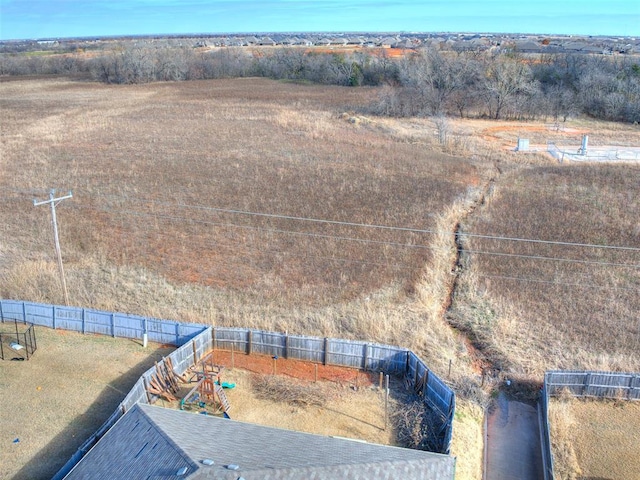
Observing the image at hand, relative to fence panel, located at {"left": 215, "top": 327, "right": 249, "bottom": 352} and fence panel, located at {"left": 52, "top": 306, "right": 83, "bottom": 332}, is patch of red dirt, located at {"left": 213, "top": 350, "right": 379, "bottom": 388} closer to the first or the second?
fence panel, located at {"left": 215, "top": 327, "right": 249, "bottom": 352}

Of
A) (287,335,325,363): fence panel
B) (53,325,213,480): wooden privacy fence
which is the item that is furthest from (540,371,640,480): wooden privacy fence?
(53,325,213,480): wooden privacy fence

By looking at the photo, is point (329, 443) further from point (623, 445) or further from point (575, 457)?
point (623, 445)

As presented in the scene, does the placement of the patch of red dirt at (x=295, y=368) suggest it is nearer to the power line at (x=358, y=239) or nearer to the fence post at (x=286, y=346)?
the fence post at (x=286, y=346)

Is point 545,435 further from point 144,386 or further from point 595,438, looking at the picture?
point 144,386

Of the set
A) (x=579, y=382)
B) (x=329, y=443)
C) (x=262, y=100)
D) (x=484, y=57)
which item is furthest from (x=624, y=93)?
(x=329, y=443)

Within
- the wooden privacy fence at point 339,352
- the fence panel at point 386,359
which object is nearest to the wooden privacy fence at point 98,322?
the wooden privacy fence at point 339,352

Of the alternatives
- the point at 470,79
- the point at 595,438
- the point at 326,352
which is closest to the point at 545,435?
the point at 595,438

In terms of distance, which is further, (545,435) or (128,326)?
(128,326)
